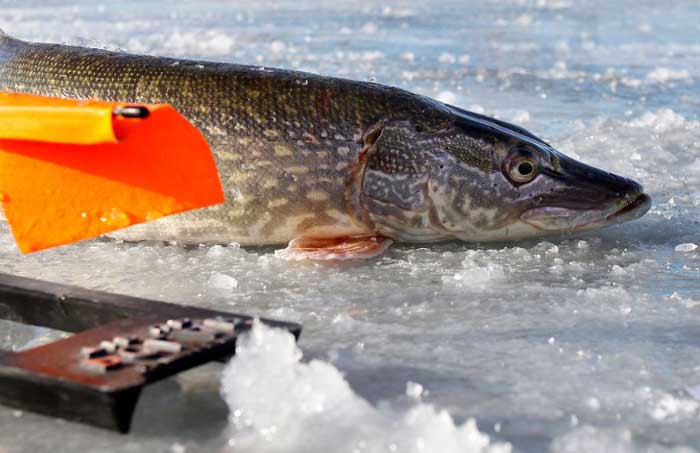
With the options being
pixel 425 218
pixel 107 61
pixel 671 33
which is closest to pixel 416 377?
pixel 425 218

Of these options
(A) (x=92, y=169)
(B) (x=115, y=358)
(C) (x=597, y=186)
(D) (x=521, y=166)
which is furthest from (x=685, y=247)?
(B) (x=115, y=358)

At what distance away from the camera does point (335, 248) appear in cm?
348

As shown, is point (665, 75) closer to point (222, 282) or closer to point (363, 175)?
point (363, 175)

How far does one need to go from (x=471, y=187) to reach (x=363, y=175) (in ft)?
1.33

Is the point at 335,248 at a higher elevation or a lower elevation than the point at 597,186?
lower

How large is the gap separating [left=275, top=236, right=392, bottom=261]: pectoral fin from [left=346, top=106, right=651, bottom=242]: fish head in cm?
9

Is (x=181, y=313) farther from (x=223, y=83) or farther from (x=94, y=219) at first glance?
(x=223, y=83)

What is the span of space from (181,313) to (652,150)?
11.9ft

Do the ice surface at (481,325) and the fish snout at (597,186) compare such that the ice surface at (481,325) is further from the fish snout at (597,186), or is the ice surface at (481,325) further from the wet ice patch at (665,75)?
the wet ice patch at (665,75)

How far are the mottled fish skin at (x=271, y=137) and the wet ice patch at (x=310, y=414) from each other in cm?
142

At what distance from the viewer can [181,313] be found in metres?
2.34

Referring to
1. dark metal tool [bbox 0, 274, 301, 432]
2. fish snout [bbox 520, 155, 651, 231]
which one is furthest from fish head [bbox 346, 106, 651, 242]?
dark metal tool [bbox 0, 274, 301, 432]

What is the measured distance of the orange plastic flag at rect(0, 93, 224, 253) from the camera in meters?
2.61

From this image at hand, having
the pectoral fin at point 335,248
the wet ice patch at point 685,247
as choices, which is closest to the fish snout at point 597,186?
the wet ice patch at point 685,247
